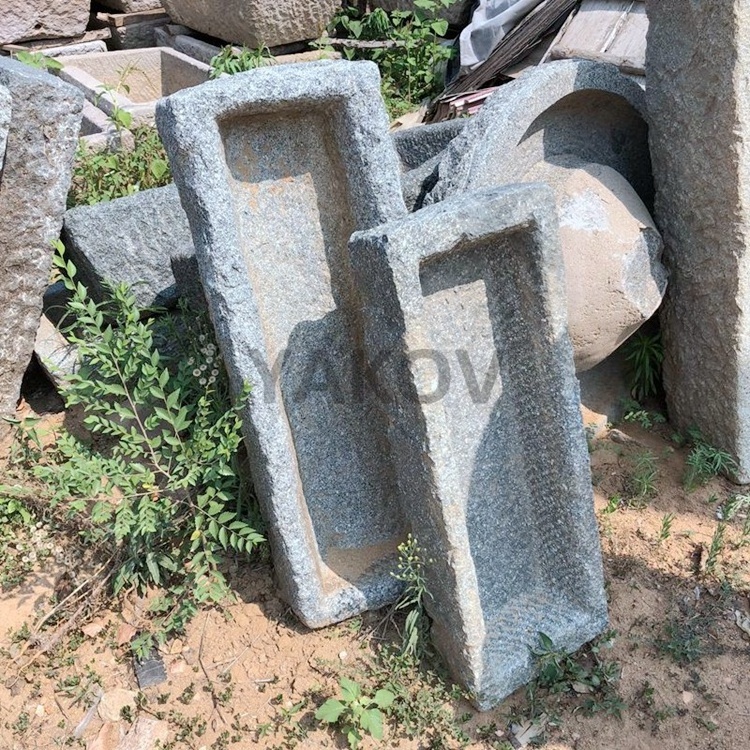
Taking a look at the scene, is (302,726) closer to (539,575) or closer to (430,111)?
(539,575)

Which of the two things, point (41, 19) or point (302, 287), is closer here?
point (302, 287)

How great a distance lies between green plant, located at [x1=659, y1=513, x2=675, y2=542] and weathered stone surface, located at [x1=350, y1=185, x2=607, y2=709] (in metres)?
0.39

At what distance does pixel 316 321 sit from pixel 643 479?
1203 millimetres

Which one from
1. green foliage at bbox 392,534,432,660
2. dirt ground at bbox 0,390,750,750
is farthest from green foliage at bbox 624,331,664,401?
green foliage at bbox 392,534,432,660

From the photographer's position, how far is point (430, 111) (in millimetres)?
4852

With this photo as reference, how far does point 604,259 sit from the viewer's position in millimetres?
2764

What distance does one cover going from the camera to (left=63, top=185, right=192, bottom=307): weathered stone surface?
302 cm

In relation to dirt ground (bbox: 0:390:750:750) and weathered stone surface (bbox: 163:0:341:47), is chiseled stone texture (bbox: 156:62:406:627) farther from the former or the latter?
weathered stone surface (bbox: 163:0:341:47)

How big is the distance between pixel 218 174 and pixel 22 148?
2.93 feet

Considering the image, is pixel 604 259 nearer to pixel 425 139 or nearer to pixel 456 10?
pixel 425 139

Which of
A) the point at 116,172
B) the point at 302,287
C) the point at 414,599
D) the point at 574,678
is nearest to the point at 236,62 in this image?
the point at 116,172

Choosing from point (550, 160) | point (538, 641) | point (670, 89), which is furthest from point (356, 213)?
point (538, 641)

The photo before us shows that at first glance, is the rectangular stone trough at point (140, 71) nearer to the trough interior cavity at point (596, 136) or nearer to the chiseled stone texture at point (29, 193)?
the chiseled stone texture at point (29, 193)

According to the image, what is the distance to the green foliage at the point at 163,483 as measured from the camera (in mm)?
2475
